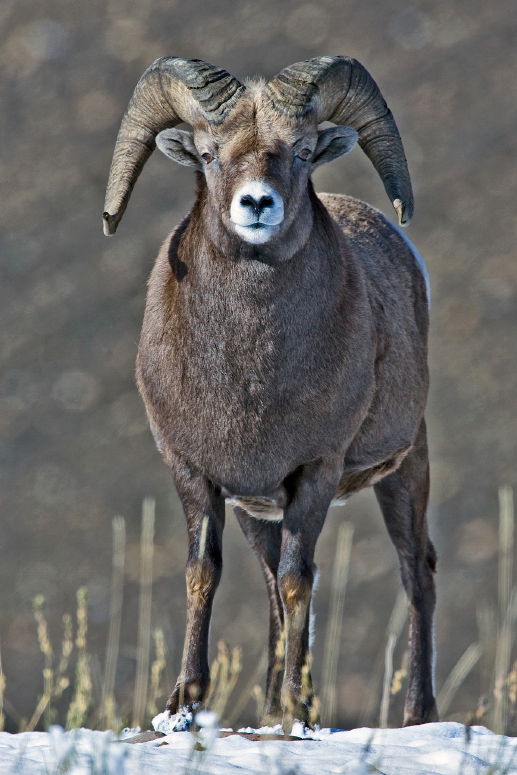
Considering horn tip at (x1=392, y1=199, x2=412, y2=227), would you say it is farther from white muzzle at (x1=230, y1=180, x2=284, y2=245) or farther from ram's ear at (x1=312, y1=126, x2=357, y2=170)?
white muzzle at (x1=230, y1=180, x2=284, y2=245)

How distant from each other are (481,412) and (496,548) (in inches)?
179

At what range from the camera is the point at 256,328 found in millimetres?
7332

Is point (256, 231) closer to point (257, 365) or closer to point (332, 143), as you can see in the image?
point (257, 365)

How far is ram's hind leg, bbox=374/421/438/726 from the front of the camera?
9266 mm

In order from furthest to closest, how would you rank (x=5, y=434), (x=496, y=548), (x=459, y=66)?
(x=459, y=66) → (x=5, y=434) → (x=496, y=548)

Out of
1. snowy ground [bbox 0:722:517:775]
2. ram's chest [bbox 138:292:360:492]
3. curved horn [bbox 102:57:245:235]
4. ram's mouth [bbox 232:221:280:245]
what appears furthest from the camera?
curved horn [bbox 102:57:245:235]

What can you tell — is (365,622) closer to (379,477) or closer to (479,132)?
(479,132)

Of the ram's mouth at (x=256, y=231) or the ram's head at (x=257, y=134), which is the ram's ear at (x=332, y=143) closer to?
the ram's head at (x=257, y=134)

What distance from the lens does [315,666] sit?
32812 millimetres

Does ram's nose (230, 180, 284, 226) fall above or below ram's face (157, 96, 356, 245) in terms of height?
below

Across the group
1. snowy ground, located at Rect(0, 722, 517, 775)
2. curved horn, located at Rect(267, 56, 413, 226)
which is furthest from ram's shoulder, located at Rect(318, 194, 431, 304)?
snowy ground, located at Rect(0, 722, 517, 775)

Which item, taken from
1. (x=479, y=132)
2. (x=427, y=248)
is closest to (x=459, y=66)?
(x=479, y=132)

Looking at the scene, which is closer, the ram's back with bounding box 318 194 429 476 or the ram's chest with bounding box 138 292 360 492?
the ram's chest with bounding box 138 292 360 492

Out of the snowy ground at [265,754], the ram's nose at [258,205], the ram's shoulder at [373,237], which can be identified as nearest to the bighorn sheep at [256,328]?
the ram's nose at [258,205]
